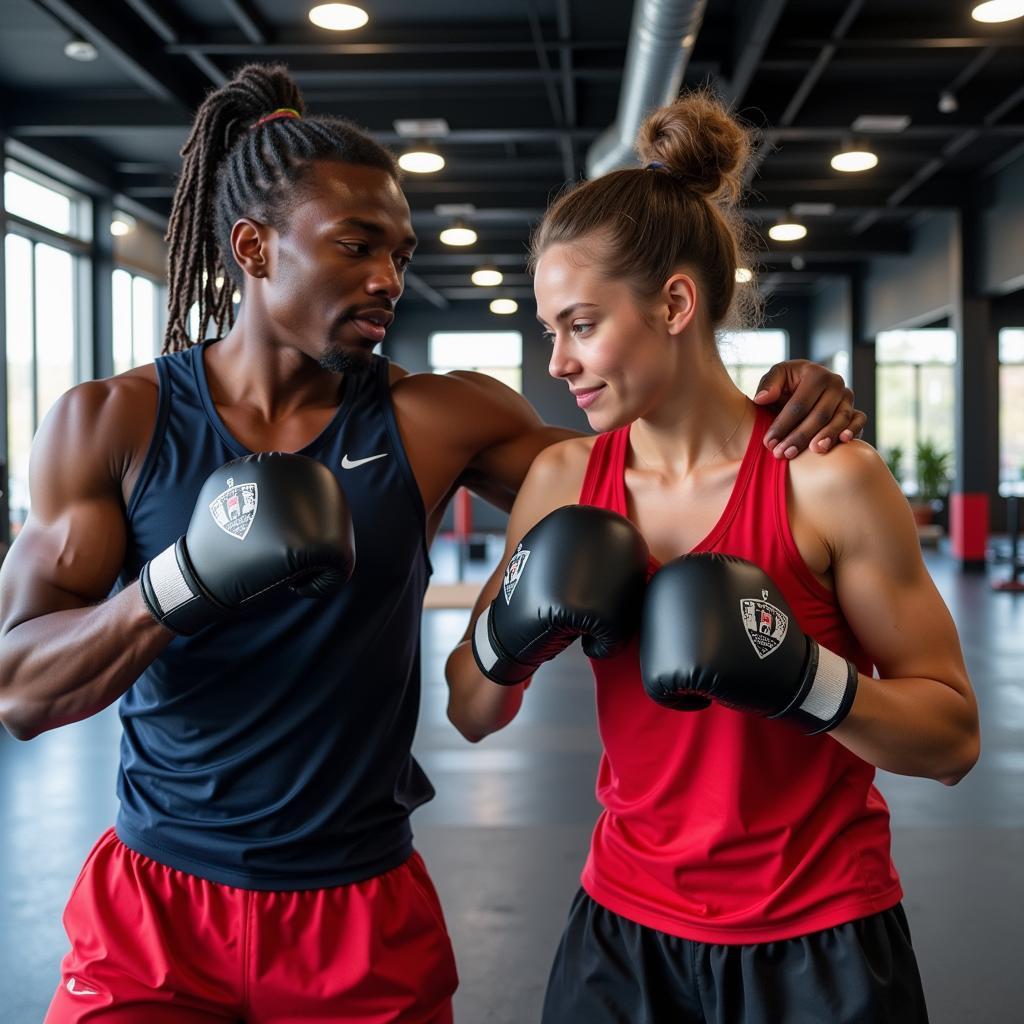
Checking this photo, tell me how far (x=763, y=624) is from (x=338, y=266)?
0.74m

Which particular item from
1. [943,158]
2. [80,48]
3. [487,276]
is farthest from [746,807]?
[487,276]

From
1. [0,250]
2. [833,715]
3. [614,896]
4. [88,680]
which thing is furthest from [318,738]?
[0,250]

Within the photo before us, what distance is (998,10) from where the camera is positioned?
5.23m

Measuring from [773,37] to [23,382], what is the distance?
18.6 ft

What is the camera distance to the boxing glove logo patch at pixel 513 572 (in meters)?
1.34

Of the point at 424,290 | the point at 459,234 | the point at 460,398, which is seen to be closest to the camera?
the point at 460,398

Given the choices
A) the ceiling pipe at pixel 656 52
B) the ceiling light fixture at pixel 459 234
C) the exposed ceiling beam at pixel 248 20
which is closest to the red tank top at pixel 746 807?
the ceiling pipe at pixel 656 52

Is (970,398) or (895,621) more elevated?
(970,398)

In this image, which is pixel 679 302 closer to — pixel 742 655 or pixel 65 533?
pixel 742 655

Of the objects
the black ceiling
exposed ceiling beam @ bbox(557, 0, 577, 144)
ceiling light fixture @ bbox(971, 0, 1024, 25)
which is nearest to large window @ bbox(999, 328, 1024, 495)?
the black ceiling

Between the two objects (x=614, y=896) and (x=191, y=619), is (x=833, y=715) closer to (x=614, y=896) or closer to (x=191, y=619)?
(x=614, y=896)

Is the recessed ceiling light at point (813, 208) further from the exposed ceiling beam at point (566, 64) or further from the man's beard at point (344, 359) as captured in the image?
the man's beard at point (344, 359)

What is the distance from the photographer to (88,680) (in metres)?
1.30

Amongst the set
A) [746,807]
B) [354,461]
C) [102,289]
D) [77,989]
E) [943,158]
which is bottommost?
[77,989]
